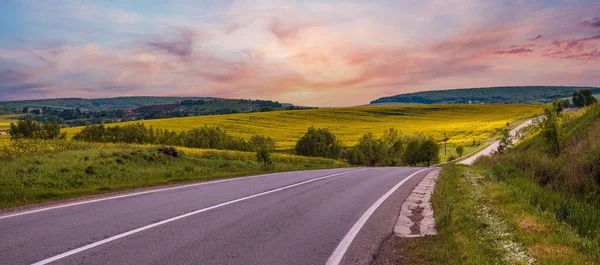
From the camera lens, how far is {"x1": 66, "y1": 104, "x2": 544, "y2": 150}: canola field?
100625mm

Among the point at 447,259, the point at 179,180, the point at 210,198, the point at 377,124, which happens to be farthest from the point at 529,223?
the point at 377,124

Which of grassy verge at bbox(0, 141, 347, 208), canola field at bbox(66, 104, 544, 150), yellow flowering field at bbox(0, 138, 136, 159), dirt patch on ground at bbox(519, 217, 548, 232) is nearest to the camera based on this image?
dirt patch on ground at bbox(519, 217, 548, 232)

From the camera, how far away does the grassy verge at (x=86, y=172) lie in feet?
41.5

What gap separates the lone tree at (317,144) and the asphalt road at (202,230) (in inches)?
2581

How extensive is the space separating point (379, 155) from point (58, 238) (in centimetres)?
8711

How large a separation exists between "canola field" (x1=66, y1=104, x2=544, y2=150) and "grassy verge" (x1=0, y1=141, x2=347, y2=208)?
60.4 meters

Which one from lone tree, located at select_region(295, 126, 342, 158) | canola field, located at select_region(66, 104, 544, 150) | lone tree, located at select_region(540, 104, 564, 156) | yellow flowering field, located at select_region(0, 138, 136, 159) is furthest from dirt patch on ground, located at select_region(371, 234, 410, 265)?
canola field, located at select_region(66, 104, 544, 150)

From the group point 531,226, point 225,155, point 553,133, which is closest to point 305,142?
point 225,155

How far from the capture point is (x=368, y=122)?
13175cm

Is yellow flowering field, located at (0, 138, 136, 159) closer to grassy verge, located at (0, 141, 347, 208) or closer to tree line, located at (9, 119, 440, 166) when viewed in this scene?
grassy verge, located at (0, 141, 347, 208)

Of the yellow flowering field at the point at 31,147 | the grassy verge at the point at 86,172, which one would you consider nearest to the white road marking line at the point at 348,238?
the grassy verge at the point at 86,172

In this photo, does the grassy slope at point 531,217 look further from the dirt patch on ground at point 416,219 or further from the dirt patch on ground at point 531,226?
the dirt patch on ground at point 416,219

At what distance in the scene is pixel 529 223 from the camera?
763 centimetres

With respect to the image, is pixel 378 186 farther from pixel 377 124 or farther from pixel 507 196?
pixel 377 124
